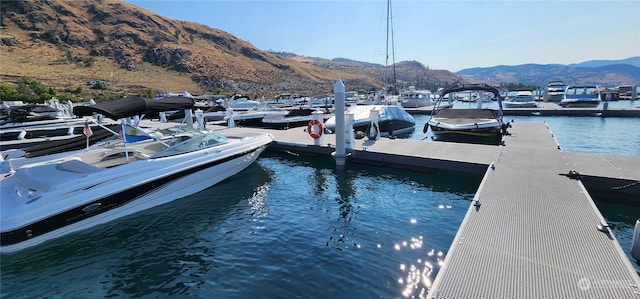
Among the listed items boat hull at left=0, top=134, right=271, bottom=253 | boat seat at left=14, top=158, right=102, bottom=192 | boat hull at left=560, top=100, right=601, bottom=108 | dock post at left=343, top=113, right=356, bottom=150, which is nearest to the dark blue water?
boat hull at left=0, top=134, right=271, bottom=253

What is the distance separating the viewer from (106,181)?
6.51m

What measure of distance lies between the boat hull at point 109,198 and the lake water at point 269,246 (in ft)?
0.68

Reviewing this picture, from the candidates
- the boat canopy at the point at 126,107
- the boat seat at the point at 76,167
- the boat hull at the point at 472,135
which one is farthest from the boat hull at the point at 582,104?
the boat seat at the point at 76,167

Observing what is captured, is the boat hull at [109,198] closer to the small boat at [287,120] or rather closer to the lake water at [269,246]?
the lake water at [269,246]

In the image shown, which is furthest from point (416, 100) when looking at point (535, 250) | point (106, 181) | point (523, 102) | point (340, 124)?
point (106, 181)

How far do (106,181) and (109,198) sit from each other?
35cm

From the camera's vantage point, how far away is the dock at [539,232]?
11.5 feet

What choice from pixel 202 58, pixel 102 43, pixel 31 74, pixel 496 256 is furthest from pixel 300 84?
pixel 496 256

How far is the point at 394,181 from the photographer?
954 cm

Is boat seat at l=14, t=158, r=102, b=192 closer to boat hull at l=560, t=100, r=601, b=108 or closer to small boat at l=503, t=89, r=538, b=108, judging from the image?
small boat at l=503, t=89, r=538, b=108

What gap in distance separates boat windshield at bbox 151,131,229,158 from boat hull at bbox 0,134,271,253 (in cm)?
33

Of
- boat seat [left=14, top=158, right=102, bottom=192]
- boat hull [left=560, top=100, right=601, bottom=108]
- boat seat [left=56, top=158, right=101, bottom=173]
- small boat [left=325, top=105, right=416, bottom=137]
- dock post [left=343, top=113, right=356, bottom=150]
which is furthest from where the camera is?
boat hull [left=560, top=100, right=601, bottom=108]

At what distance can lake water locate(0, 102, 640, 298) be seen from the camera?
468 centimetres

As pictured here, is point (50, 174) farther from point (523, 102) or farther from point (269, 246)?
point (523, 102)
